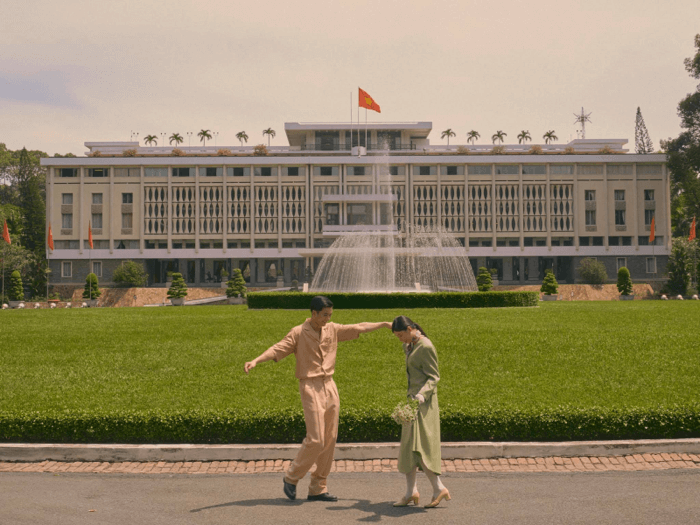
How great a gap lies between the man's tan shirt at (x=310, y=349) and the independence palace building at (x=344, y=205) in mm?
62440

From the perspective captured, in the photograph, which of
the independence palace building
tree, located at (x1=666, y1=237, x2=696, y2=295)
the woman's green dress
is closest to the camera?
the woman's green dress

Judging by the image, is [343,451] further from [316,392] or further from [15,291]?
[15,291]

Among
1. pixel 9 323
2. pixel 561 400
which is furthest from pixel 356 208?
pixel 561 400

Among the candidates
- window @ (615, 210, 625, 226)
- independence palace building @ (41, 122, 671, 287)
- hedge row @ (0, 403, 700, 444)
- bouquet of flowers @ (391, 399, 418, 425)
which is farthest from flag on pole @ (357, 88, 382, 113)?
bouquet of flowers @ (391, 399, 418, 425)

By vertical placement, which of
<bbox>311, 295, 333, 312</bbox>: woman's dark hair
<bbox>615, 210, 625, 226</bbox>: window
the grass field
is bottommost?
the grass field

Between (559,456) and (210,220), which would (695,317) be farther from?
(210,220)

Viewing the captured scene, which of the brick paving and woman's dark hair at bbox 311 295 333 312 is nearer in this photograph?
woman's dark hair at bbox 311 295 333 312

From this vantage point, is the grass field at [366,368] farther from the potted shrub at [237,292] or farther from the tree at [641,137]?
the tree at [641,137]

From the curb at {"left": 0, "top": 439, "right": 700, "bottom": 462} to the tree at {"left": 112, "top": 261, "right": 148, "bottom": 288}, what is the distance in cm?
5670

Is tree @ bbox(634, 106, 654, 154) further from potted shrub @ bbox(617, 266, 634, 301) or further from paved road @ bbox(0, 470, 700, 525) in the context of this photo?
paved road @ bbox(0, 470, 700, 525)

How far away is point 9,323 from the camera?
2394 centimetres

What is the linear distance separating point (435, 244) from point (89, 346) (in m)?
56.3

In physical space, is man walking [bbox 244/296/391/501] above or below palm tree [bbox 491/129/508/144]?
below

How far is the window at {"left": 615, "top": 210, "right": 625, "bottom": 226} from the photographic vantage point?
2763 inches
